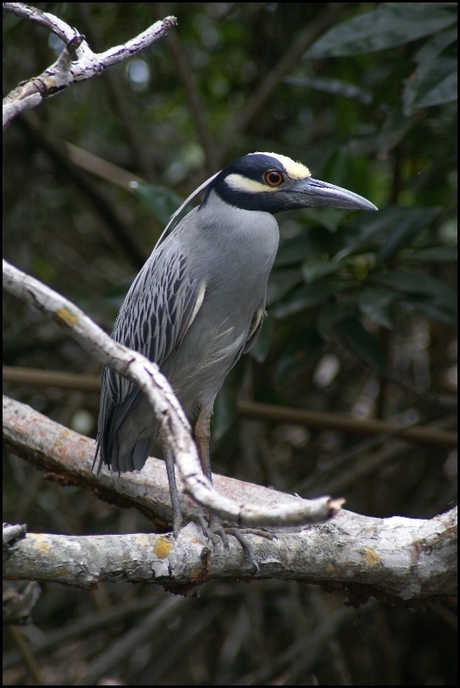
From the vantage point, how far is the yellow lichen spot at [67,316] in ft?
3.60

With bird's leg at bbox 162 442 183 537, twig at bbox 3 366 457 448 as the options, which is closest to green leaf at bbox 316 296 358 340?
twig at bbox 3 366 457 448

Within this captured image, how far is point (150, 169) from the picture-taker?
4.20 meters

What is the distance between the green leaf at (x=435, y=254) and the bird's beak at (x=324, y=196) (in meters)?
0.76

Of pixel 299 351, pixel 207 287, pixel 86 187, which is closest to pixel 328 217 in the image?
pixel 299 351

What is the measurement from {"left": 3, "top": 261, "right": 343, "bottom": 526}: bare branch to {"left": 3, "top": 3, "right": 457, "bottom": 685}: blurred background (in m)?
1.74

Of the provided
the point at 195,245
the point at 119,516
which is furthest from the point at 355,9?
the point at 119,516

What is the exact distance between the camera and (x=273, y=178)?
91.8 inches

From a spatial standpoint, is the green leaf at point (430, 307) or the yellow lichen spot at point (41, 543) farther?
the green leaf at point (430, 307)

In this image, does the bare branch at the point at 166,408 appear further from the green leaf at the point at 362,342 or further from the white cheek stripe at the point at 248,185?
the green leaf at the point at 362,342

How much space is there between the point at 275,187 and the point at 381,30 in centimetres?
97

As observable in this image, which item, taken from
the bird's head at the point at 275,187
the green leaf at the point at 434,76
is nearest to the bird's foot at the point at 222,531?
the bird's head at the point at 275,187

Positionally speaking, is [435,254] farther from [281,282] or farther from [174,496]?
[174,496]

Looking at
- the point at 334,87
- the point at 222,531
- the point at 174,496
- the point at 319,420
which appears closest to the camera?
the point at 222,531

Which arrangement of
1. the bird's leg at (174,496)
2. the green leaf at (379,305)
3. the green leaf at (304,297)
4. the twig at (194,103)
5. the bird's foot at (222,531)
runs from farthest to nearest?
the twig at (194,103) < the green leaf at (304,297) < the green leaf at (379,305) < the bird's leg at (174,496) < the bird's foot at (222,531)
